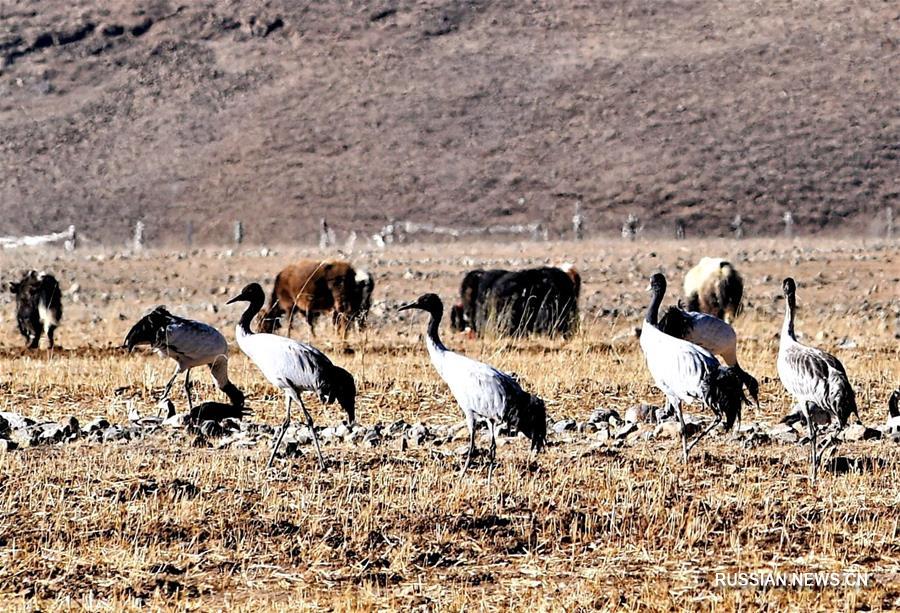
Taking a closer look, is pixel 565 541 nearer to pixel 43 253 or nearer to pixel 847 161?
pixel 43 253

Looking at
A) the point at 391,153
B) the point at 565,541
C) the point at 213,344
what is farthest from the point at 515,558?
the point at 391,153

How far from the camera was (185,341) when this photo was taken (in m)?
11.6

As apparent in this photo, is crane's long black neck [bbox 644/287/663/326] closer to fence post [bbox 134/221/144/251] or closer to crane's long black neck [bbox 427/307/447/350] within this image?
crane's long black neck [bbox 427/307/447/350]

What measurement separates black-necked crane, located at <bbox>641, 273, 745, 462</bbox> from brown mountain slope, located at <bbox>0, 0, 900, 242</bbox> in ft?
140

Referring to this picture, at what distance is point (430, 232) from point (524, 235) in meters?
3.49

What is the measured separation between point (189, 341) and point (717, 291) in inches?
451

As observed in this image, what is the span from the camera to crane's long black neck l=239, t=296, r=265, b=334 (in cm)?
A: 1020

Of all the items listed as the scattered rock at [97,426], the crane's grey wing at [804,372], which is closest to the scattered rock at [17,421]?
the scattered rock at [97,426]

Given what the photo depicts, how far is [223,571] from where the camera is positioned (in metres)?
6.75

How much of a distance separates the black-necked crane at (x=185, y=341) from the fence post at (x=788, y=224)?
1562 inches

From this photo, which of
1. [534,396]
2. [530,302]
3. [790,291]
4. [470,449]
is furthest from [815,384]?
[530,302]

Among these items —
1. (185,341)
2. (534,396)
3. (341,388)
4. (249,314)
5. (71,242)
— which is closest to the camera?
(534,396)

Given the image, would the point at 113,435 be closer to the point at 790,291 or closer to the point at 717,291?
the point at 790,291

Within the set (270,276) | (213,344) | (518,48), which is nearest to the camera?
(213,344)
